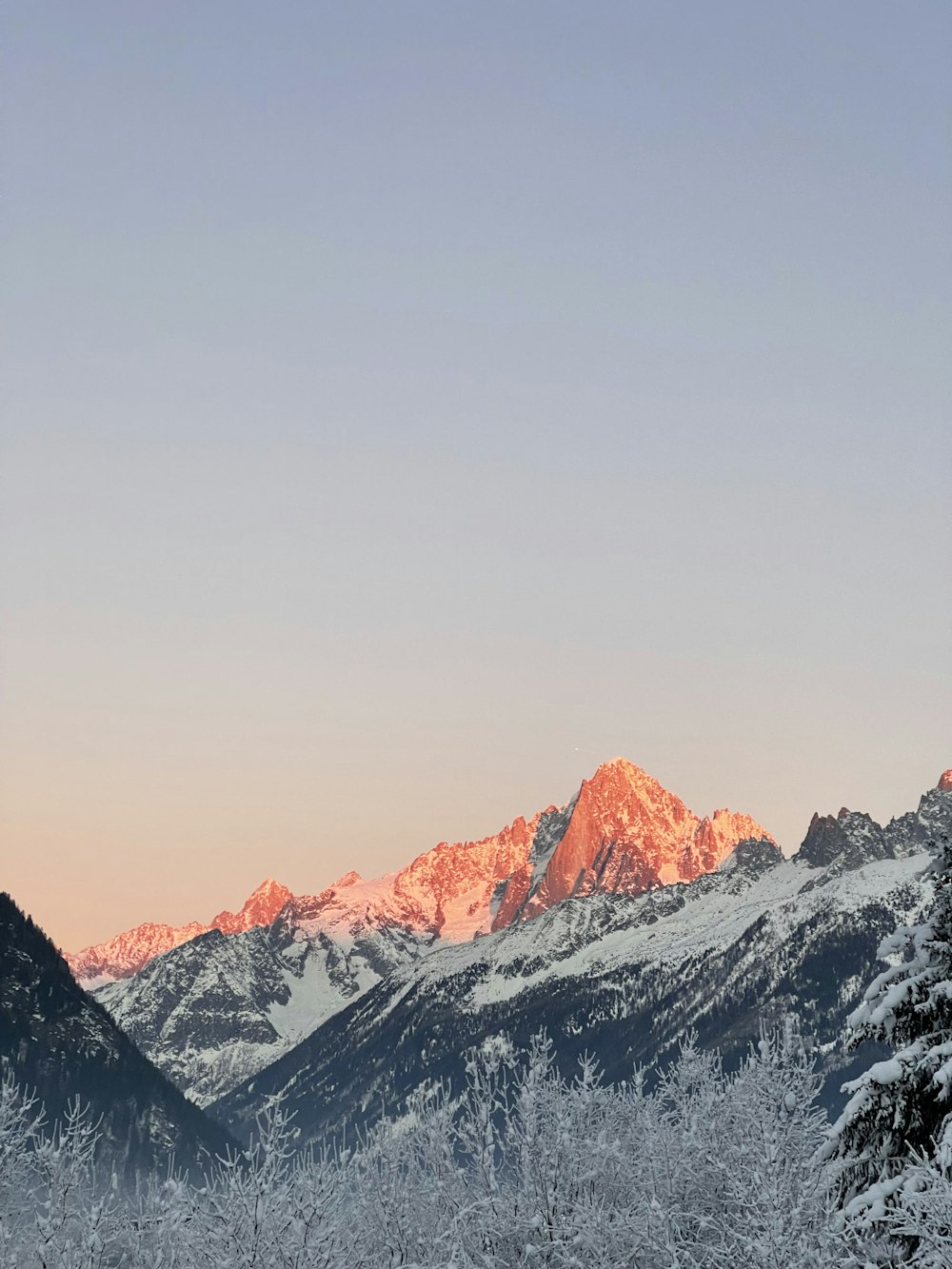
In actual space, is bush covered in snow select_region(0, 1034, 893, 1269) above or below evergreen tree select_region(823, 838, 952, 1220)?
below

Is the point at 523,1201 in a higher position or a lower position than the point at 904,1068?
lower

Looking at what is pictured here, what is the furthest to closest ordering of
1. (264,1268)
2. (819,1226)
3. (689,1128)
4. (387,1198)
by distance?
1. (689,1128)
2. (387,1198)
3. (264,1268)
4. (819,1226)

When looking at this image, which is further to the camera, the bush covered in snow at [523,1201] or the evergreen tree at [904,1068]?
the bush covered in snow at [523,1201]

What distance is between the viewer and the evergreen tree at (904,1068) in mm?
30562

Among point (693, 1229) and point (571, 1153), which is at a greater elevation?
point (571, 1153)

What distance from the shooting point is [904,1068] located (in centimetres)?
3058

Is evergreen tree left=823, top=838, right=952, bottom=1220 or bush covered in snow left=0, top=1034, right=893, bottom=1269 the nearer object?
evergreen tree left=823, top=838, right=952, bottom=1220

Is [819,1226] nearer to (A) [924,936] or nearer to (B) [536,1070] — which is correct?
(A) [924,936]

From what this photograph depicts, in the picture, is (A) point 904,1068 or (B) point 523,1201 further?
(B) point 523,1201

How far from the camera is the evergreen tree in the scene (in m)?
30.6

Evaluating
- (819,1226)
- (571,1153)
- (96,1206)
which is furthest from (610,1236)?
(96,1206)

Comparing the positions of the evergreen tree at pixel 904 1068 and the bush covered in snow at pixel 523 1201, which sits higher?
the evergreen tree at pixel 904 1068

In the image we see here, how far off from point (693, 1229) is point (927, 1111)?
2018cm

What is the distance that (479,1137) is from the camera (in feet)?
154
